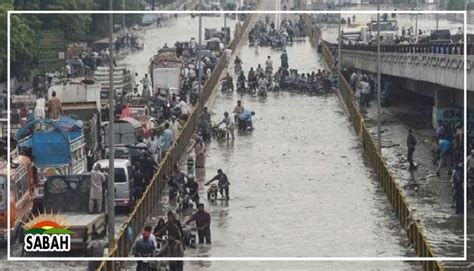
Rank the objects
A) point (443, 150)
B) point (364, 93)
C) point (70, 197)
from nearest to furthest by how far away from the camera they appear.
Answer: point (70, 197)
point (443, 150)
point (364, 93)

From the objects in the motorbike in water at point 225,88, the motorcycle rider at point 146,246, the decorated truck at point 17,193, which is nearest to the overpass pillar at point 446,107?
→ the motorbike in water at point 225,88

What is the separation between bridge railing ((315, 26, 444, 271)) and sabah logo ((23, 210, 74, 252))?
18.8ft

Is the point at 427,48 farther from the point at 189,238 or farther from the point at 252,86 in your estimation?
the point at 189,238

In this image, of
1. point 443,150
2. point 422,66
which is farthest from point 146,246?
point 422,66

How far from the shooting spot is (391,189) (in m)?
36.2

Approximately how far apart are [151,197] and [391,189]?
4699mm

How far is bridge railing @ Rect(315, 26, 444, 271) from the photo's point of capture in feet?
95.2

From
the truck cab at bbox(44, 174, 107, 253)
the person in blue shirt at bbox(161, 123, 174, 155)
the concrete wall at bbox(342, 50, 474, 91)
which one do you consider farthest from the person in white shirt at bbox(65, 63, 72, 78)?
the truck cab at bbox(44, 174, 107, 253)

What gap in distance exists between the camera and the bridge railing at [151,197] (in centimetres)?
2900

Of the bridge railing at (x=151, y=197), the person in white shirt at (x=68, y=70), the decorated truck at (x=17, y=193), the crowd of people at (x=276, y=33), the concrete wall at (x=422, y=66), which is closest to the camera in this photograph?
the bridge railing at (x=151, y=197)

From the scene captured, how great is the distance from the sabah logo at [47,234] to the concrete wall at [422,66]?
1154 centimetres

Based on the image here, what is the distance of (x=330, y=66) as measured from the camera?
7025cm

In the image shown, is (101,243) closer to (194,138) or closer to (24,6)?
(194,138)

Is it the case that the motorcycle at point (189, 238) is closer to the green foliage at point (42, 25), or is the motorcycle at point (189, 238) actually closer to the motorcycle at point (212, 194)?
the motorcycle at point (212, 194)
